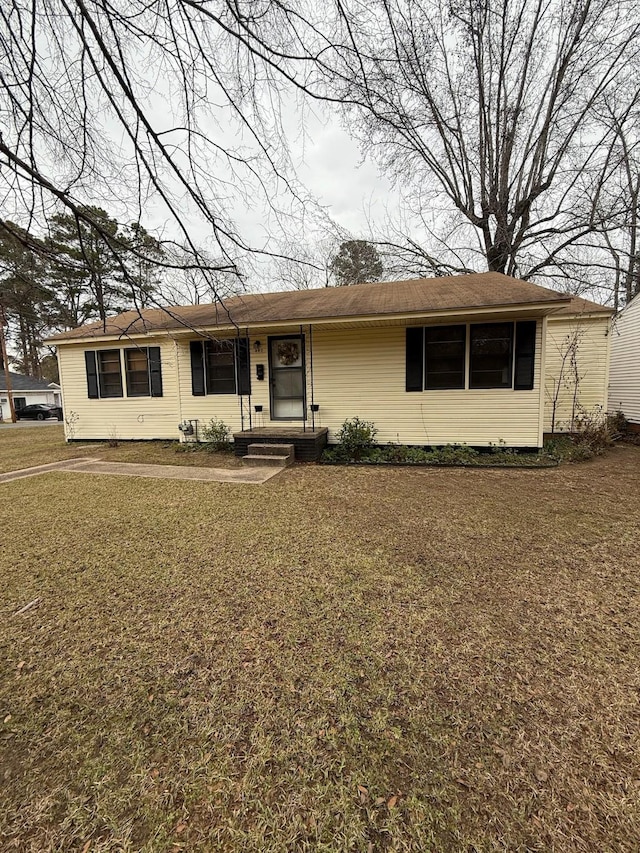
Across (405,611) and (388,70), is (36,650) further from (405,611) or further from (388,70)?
(388,70)

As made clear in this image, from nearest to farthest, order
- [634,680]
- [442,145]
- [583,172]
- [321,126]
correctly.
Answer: [634,680]
[321,126]
[583,172]
[442,145]

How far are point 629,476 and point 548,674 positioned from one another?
17.4 ft

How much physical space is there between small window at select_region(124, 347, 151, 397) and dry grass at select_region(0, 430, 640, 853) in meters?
6.28

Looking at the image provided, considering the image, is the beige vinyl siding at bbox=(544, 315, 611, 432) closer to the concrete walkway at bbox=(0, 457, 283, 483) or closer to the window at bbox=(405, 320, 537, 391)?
the window at bbox=(405, 320, 537, 391)

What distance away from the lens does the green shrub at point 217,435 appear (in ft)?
26.7

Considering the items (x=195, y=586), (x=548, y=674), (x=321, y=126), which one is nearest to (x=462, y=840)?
→ (x=548, y=674)

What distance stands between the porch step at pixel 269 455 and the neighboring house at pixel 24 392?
83.8 ft

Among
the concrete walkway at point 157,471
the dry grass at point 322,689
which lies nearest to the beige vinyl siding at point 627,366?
the dry grass at point 322,689

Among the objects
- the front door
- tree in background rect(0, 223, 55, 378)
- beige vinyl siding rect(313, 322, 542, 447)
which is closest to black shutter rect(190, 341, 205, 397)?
the front door

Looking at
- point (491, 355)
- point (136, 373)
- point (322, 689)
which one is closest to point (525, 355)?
point (491, 355)

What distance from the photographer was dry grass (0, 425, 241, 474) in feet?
23.4

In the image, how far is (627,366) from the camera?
10391 millimetres

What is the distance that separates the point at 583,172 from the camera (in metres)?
11.4

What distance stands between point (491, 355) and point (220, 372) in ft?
18.3
